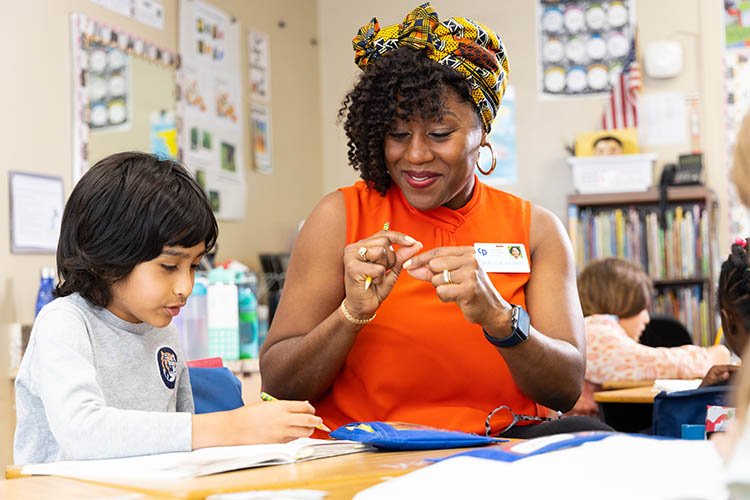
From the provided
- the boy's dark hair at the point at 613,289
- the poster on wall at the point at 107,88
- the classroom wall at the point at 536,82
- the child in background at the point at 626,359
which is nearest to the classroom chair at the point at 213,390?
the child in background at the point at 626,359

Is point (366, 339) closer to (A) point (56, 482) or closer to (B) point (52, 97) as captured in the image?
(A) point (56, 482)

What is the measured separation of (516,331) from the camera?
5.88ft

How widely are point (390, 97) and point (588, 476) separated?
124 centimetres

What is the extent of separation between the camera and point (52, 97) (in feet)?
13.5

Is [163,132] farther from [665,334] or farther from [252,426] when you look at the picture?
[252,426]

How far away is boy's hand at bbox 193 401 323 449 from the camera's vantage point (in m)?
1.37

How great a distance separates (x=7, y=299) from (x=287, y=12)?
3142mm

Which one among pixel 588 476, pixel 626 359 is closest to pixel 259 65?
pixel 626 359

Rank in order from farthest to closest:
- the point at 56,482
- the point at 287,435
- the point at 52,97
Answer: the point at 52,97, the point at 287,435, the point at 56,482

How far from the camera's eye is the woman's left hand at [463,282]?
68.1 inches

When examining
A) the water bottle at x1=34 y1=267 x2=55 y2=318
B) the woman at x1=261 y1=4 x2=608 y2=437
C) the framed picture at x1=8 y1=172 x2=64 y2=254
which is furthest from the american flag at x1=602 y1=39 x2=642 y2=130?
the woman at x1=261 y1=4 x2=608 y2=437

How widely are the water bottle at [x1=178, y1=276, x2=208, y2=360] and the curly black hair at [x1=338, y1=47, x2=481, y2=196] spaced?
70.0 inches

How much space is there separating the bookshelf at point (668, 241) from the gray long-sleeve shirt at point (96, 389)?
13.8 ft

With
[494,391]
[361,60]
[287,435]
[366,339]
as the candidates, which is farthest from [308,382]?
[361,60]
